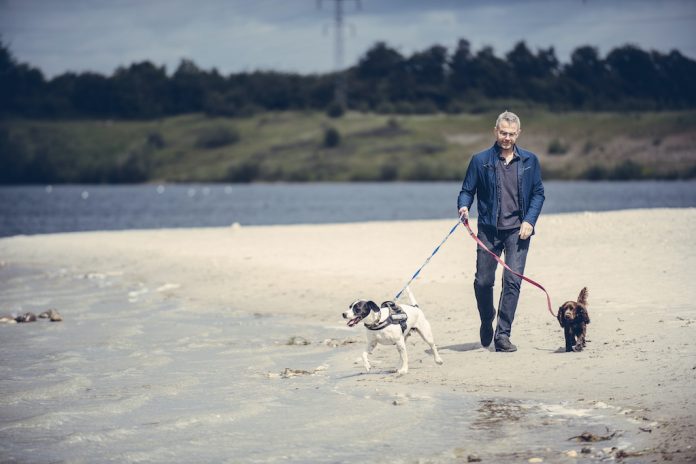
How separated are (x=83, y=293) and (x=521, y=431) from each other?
1199cm

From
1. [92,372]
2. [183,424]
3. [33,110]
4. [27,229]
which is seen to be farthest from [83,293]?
[33,110]

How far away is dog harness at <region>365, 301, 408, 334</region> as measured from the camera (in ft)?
32.3

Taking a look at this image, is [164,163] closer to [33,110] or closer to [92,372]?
[33,110]

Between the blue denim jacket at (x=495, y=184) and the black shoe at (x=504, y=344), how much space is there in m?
1.18

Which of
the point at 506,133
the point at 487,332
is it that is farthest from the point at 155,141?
the point at 506,133

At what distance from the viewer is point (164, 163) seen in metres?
126

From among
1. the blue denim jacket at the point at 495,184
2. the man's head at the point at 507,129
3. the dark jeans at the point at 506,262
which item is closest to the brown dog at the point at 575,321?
the dark jeans at the point at 506,262

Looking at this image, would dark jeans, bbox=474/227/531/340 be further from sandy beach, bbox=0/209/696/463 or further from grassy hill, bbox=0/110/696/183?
grassy hill, bbox=0/110/696/183

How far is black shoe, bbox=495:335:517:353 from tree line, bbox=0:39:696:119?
353 feet

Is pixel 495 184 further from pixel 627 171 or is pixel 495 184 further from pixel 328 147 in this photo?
pixel 328 147

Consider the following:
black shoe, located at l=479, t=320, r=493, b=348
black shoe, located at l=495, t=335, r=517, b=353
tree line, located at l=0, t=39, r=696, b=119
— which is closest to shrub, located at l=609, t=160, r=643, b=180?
tree line, located at l=0, t=39, r=696, b=119

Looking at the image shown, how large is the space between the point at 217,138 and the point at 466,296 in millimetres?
115919

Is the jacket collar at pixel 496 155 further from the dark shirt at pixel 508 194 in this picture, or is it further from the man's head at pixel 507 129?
the man's head at pixel 507 129

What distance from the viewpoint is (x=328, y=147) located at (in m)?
121
